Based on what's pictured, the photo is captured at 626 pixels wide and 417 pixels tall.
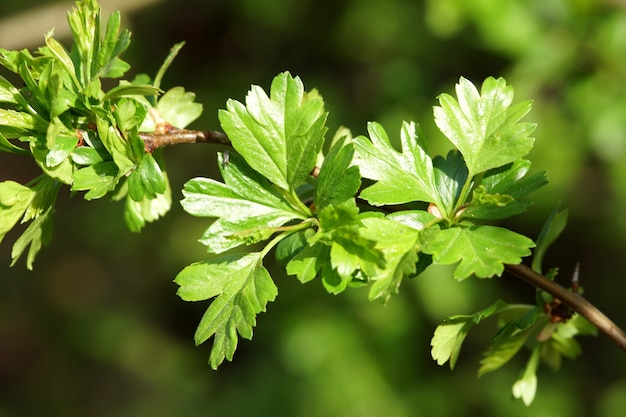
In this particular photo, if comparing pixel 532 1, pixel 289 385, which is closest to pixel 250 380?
pixel 289 385

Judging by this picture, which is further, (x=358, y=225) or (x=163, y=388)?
(x=163, y=388)

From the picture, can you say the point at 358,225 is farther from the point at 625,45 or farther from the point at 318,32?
the point at 318,32

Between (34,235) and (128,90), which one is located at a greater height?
(128,90)

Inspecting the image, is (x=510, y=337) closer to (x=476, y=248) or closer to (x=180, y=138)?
(x=476, y=248)

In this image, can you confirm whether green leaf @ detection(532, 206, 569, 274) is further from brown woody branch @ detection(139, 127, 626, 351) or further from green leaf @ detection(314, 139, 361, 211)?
green leaf @ detection(314, 139, 361, 211)

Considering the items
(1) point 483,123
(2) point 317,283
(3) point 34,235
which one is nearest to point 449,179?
(1) point 483,123

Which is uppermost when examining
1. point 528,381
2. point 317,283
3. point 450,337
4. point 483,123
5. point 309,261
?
point 483,123

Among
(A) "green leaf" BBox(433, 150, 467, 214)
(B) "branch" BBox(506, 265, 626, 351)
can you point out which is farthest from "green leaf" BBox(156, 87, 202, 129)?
(B) "branch" BBox(506, 265, 626, 351)
